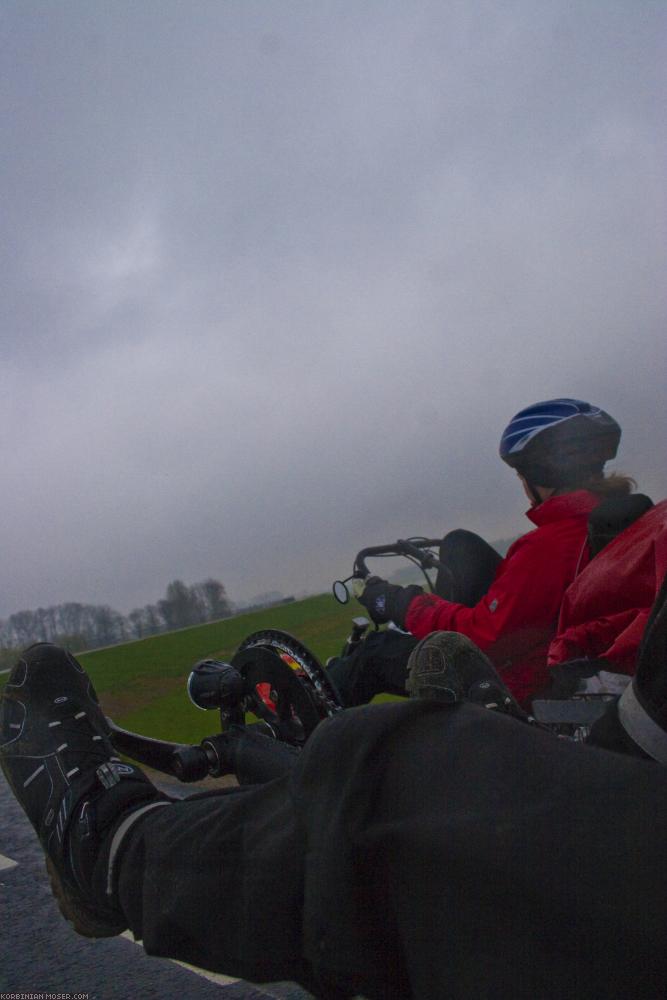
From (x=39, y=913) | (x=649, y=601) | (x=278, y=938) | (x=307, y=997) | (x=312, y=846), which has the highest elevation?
(x=649, y=601)

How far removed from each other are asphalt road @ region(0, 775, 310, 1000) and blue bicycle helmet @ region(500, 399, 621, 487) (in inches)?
70.2

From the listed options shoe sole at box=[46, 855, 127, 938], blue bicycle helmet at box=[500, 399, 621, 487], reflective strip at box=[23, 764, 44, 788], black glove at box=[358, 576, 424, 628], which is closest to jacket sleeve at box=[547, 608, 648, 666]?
blue bicycle helmet at box=[500, 399, 621, 487]

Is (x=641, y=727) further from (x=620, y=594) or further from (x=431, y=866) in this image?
(x=620, y=594)

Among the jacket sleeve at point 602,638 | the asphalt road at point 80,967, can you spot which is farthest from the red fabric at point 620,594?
the asphalt road at point 80,967

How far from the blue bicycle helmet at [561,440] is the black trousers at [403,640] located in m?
0.40

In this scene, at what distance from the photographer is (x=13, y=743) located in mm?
2143

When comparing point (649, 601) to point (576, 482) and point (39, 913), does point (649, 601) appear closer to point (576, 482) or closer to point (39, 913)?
point (576, 482)

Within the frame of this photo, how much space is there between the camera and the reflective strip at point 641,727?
1073 mm

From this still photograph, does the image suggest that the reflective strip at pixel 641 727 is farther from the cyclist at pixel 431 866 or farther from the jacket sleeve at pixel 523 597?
the jacket sleeve at pixel 523 597

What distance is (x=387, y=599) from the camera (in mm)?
2955

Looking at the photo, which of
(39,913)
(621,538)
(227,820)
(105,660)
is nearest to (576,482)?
(621,538)

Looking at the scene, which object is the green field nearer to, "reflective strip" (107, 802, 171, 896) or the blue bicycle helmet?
the blue bicycle helmet

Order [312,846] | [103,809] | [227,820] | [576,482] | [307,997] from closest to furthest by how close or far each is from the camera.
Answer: [312,846] < [227,820] < [103,809] < [307,997] < [576,482]

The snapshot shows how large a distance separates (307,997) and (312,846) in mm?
1539
